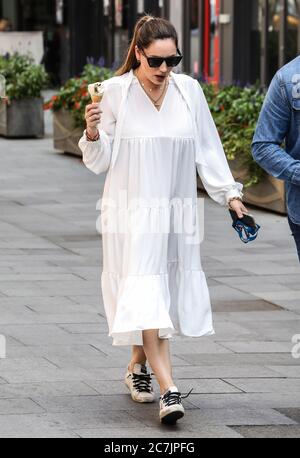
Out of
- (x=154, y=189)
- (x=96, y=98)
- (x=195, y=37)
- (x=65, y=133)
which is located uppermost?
(x=195, y=37)

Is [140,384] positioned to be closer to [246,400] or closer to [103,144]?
[246,400]

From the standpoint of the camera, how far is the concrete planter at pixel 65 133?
1842 centimetres

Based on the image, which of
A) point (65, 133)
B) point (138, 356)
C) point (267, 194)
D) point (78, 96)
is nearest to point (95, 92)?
point (138, 356)

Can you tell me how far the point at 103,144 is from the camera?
19.2 ft

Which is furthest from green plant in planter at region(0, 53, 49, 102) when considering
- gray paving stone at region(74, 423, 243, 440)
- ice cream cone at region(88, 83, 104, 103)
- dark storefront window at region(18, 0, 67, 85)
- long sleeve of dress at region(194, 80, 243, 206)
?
gray paving stone at region(74, 423, 243, 440)

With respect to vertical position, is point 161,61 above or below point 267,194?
above

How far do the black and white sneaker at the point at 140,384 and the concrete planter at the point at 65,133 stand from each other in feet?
39.6

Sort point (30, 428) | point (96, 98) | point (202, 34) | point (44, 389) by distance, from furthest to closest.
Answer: point (202, 34) < point (44, 389) < point (96, 98) < point (30, 428)

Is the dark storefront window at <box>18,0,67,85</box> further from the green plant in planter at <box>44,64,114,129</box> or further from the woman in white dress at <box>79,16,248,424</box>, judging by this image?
the woman in white dress at <box>79,16,248,424</box>

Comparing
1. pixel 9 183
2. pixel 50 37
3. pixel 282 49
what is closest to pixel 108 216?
pixel 9 183

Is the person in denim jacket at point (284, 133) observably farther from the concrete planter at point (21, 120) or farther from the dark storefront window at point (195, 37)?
the dark storefront window at point (195, 37)

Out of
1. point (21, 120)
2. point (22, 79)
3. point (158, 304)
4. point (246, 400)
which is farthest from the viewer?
point (21, 120)

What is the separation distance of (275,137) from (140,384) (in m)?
1.37
